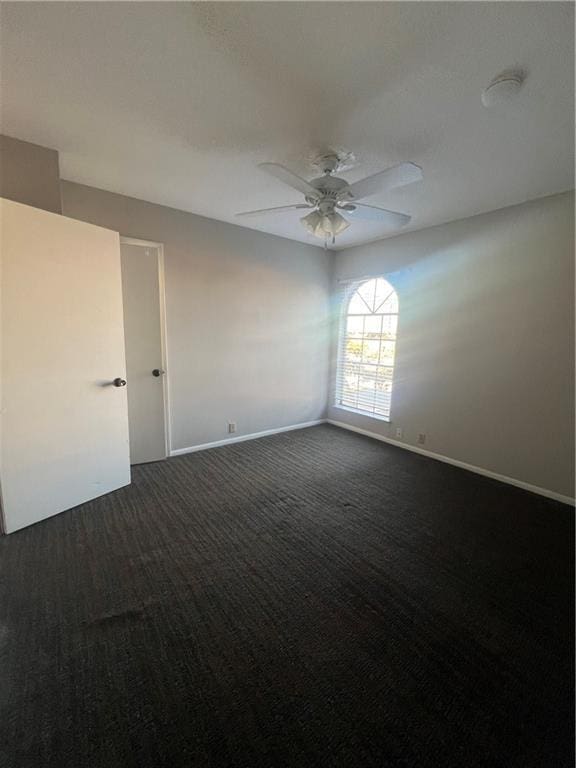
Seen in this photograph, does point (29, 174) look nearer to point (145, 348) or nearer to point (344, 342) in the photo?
point (145, 348)

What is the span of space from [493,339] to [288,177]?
99.5 inches

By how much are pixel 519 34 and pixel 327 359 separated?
3.80 metres

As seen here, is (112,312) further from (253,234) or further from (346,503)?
(346,503)

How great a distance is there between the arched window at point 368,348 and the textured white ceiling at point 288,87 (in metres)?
1.73

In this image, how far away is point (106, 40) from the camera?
1.33m

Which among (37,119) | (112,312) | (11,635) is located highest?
(37,119)

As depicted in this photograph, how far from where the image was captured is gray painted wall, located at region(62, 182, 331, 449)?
3.22m

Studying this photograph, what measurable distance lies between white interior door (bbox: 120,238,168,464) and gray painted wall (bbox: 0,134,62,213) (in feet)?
2.58

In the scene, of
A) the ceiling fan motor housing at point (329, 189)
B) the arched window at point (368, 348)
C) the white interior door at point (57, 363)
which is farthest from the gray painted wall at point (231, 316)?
the ceiling fan motor housing at point (329, 189)

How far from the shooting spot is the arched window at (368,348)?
4.10m

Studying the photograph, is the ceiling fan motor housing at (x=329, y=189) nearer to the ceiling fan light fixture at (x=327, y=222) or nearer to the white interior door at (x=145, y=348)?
the ceiling fan light fixture at (x=327, y=222)

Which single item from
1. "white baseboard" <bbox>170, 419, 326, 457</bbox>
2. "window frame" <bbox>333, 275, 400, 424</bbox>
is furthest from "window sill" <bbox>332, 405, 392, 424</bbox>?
"white baseboard" <bbox>170, 419, 326, 457</bbox>

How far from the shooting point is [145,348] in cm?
322

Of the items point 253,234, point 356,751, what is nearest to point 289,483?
point 356,751
